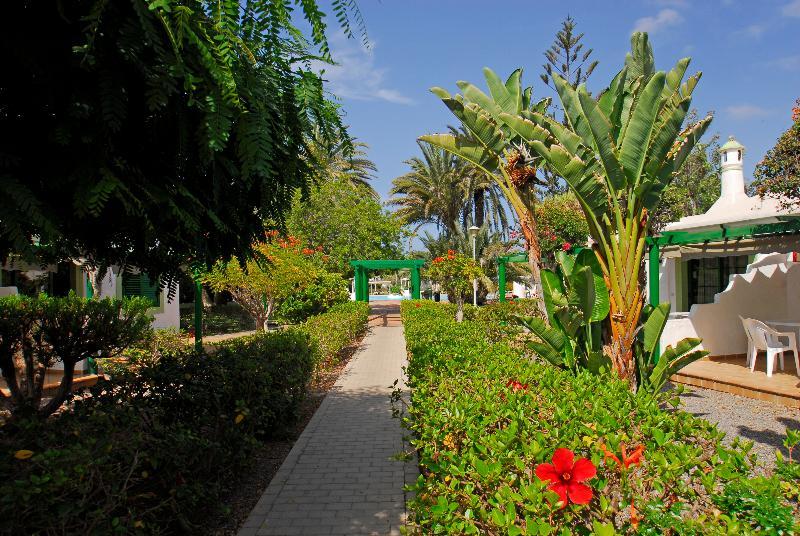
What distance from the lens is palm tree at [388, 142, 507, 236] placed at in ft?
96.2

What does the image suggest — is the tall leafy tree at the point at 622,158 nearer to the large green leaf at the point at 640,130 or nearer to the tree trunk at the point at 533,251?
the large green leaf at the point at 640,130

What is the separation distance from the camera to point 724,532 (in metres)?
1.84

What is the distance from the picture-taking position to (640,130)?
5.45 m

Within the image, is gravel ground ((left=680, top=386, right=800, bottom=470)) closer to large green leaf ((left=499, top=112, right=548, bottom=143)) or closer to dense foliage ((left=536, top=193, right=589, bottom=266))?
large green leaf ((left=499, top=112, right=548, bottom=143))

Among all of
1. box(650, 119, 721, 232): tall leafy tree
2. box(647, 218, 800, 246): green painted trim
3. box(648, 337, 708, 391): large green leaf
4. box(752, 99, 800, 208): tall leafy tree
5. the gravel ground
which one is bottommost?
the gravel ground

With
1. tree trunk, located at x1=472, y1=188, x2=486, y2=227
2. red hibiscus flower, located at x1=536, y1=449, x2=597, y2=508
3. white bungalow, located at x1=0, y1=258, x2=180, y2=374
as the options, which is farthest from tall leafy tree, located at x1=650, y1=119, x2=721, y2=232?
red hibiscus flower, located at x1=536, y1=449, x2=597, y2=508

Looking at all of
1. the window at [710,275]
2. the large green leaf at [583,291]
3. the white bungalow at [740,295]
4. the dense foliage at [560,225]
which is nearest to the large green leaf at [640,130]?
the large green leaf at [583,291]

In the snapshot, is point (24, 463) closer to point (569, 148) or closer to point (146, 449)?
point (146, 449)

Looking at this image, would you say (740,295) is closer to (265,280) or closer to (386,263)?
(265,280)

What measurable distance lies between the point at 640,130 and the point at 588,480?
169 inches

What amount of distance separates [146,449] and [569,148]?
4838 millimetres

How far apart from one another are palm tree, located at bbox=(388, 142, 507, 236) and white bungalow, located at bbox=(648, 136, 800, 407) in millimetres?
15160

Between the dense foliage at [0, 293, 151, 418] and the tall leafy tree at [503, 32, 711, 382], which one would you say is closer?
the dense foliage at [0, 293, 151, 418]

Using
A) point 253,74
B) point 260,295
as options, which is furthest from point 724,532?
point 260,295
